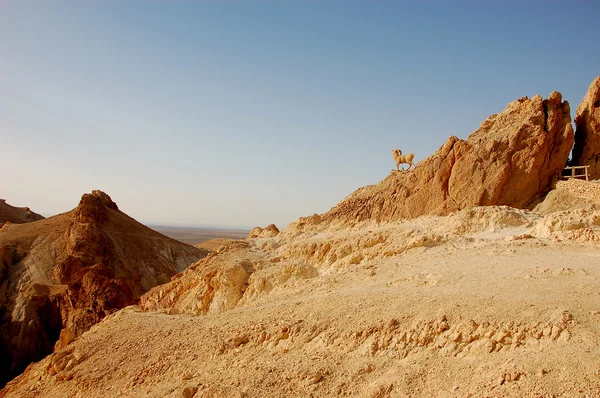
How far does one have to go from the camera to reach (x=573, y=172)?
1784 centimetres

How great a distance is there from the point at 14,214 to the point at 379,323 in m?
56.8

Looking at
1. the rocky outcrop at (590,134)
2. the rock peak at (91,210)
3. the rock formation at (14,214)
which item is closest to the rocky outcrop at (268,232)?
the rocky outcrop at (590,134)

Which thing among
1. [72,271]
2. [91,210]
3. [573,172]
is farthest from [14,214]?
[573,172]

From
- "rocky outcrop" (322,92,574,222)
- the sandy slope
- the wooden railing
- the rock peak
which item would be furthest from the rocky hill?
the wooden railing

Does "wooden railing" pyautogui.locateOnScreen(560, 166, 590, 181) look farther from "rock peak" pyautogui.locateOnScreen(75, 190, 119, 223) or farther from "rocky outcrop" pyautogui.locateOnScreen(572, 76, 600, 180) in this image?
"rock peak" pyautogui.locateOnScreen(75, 190, 119, 223)

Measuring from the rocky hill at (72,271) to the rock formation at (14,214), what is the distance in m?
13.8

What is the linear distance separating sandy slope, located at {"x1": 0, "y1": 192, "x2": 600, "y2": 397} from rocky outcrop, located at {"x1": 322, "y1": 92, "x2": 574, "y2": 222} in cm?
123

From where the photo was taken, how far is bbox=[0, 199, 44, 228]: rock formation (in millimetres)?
51938

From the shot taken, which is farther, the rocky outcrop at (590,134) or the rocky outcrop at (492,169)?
the rocky outcrop at (590,134)

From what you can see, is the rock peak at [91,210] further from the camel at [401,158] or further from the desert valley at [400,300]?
the camel at [401,158]

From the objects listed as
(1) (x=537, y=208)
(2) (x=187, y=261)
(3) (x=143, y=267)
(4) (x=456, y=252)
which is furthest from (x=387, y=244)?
(2) (x=187, y=261)

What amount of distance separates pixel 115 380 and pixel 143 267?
2752 centimetres

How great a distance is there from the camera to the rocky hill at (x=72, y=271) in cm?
2197

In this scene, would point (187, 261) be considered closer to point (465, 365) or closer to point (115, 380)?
point (115, 380)
